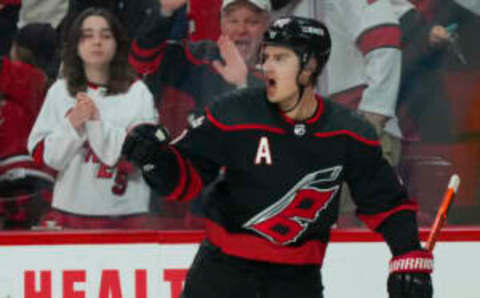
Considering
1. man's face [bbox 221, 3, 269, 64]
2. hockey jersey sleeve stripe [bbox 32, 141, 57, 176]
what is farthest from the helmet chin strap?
hockey jersey sleeve stripe [bbox 32, 141, 57, 176]

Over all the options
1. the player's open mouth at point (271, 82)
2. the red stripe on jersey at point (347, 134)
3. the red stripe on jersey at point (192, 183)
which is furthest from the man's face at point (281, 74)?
the red stripe on jersey at point (192, 183)

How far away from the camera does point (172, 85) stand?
434 centimetres

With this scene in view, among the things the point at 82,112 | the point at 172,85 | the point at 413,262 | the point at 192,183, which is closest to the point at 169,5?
the point at 172,85

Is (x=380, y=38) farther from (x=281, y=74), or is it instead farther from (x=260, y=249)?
(x=260, y=249)

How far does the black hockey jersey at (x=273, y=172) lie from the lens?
2.83 meters

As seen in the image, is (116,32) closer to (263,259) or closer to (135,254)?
(135,254)

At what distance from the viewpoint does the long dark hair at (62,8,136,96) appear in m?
4.33

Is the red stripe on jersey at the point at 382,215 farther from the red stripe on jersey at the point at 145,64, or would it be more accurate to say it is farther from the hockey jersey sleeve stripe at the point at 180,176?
the red stripe on jersey at the point at 145,64

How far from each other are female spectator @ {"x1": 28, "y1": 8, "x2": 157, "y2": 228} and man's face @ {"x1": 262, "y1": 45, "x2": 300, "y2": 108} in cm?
143

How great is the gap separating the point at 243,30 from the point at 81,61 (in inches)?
25.0

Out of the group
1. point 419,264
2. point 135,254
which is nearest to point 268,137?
point 419,264

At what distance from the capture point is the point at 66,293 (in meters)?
4.20

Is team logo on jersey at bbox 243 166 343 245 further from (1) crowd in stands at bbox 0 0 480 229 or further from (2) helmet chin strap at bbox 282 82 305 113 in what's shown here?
(1) crowd in stands at bbox 0 0 480 229

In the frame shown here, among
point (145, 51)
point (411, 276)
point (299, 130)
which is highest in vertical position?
point (145, 51)
